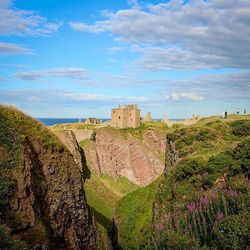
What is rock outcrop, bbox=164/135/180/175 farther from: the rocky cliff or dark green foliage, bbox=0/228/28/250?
dark green foliage, bbox=0/228/28/250

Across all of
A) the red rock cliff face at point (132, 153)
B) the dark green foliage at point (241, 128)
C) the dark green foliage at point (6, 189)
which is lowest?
the red rock cliff face at point (132, 153)

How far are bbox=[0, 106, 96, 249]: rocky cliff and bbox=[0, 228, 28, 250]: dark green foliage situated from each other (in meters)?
0.06

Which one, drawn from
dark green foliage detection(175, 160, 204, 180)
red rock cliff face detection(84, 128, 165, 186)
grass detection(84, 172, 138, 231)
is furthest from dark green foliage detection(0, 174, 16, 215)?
red rock cliff face detection(84, 128, 165, 186)

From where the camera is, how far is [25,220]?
62.8 ft

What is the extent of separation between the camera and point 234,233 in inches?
774

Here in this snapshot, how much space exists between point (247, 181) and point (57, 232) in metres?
14.1

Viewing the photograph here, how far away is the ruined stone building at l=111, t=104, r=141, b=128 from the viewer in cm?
9362

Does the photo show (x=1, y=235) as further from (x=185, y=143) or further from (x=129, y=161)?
(x=129, y=161)

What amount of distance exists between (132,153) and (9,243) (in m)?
73.4

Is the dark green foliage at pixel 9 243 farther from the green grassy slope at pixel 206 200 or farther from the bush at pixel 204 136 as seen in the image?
the bush at pixel 204 136

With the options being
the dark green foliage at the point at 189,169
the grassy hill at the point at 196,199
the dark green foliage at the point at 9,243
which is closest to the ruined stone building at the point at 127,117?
the grassy hill at the point at 196,199

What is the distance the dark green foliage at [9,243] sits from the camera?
644 inches

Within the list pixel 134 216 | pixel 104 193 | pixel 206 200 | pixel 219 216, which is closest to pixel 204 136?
pixel 134 216

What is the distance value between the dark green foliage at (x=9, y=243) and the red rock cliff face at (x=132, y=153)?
68354mm
